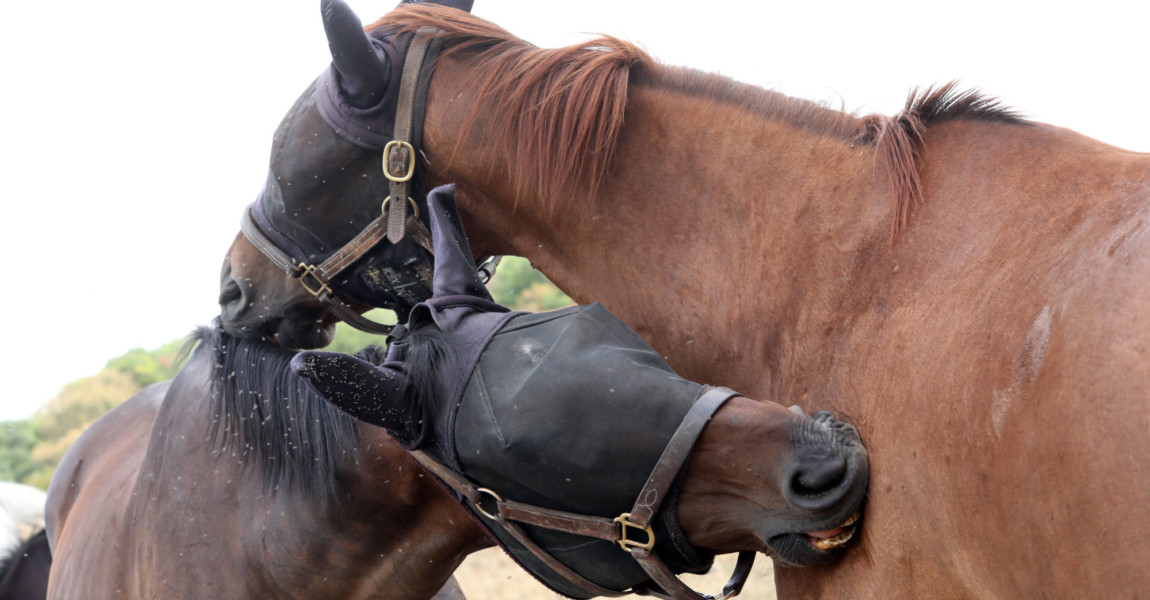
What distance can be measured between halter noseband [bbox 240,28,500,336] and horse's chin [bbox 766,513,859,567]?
143 centimetres

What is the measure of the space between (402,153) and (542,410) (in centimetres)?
119

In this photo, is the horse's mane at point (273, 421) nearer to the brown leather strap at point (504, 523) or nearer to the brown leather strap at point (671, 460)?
the brown leather strap at point (504, 523)

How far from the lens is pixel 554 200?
8.77 feet

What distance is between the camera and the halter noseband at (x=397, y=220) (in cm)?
273

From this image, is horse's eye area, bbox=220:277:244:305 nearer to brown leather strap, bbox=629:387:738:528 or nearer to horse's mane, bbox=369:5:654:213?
horse's mane, bbox=369:5:654:213

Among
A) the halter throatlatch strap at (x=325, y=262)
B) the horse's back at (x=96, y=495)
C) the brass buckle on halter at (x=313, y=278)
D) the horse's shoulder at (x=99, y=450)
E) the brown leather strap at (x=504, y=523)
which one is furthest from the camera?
the horse's shoulder at (x=99, y=450)

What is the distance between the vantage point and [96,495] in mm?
3539

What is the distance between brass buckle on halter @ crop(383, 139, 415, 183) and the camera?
2725mm

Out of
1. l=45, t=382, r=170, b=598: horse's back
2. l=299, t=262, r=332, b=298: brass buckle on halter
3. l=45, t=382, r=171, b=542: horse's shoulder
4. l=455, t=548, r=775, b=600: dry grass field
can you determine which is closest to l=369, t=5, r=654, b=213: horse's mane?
l=299, t=262, r=332, b=298: brass buckle on halter

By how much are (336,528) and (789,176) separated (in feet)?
5.16

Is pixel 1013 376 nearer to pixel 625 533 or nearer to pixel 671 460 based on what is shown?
pixel 671 460

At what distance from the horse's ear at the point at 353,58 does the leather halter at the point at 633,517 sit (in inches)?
46.8

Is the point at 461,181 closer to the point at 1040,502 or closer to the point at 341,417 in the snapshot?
the point at 341,417

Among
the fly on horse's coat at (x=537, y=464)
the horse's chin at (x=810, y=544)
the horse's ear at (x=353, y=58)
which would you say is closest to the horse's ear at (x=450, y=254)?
the fly on horse's coat at (x=537, y=464)
